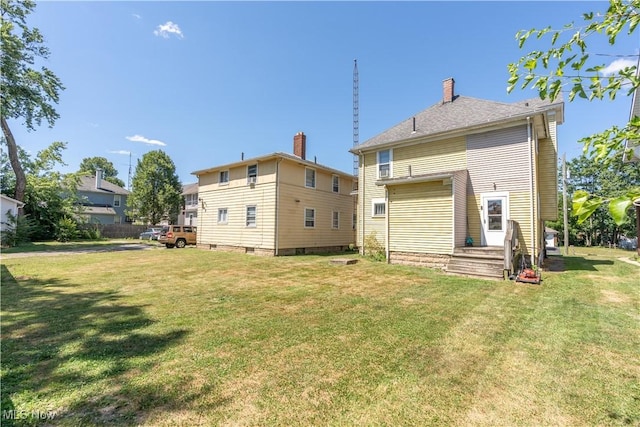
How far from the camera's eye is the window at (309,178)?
17.6 meters

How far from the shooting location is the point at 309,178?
17844 mm

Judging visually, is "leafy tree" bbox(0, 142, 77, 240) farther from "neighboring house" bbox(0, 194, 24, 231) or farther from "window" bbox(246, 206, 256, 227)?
"window" bbox(246, 206, 256, 227)

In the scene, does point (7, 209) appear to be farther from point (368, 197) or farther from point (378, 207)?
point (378, 207)

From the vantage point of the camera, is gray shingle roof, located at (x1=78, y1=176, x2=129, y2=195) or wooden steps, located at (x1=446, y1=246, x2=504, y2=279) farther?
gray shingle roof, located at (x1=78, y1=176, x2=129, y2=195)

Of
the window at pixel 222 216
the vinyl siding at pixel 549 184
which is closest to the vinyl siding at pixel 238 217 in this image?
the window at pixel 222 216

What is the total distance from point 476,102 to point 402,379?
1449 centimetres

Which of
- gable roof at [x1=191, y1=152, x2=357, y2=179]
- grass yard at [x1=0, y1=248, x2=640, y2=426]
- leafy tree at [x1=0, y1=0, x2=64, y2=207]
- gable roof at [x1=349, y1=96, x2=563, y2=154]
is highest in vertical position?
leafy tree at [x1=0, y1=0, x2=64, y2=207]

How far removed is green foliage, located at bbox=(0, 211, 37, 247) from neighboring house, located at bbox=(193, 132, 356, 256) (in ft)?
43.1

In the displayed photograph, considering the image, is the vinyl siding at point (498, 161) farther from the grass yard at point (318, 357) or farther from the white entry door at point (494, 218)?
the grass yard at point (318, 357)

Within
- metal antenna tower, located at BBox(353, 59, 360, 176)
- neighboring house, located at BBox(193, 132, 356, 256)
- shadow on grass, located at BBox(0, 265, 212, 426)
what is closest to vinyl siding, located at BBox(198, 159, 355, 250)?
neighboring house, located at BBox(193, 132, 356, 256)

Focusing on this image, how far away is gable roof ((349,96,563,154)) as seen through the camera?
36.3 feet

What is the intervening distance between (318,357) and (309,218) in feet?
46.9

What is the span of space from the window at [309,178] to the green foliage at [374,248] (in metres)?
5.52

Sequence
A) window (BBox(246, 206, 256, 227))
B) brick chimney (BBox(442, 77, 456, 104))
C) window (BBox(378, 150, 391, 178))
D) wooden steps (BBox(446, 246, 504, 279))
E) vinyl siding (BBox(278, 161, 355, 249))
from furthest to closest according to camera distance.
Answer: window (BBox(246, 206, 256, 227)), vinyl siding (BBox(278, 161, 355, 249)), brick chimney (BBox(442, 77, 456, 104)), window (BBox(378, 150, 391, 178)), wooden steps (BBox(446, 246, 504, 279))
